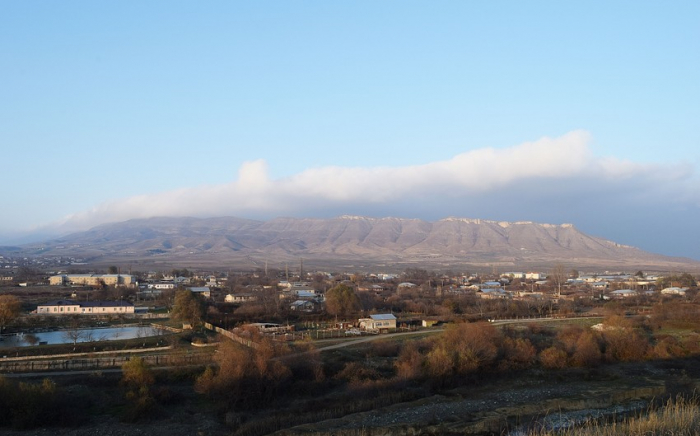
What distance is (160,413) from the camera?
2002 centimetres

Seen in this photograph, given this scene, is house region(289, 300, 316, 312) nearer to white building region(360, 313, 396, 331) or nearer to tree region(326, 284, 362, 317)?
tree region(326, 284, 362, 317)

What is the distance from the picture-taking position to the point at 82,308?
146 ft

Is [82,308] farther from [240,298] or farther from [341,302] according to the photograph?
[341,302]

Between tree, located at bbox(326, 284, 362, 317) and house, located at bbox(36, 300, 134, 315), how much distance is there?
15203 mm

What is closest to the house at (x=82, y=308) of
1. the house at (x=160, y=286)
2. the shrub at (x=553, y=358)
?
the house at (x=160, y=286)

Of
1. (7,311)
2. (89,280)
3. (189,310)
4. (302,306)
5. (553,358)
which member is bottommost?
(302,306)

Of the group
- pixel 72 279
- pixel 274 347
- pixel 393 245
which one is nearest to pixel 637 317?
pixel 274 347

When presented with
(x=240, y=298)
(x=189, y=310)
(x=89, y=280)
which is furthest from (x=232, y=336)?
(x=89, y=280)

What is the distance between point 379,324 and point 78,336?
58.9 feet

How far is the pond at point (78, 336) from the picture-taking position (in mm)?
32250

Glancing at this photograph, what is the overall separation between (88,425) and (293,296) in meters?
35.5

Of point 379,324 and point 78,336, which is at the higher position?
point 78,336

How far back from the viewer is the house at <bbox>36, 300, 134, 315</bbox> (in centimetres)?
4353

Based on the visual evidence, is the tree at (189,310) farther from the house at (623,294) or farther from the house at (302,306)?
the house at (623,294)
